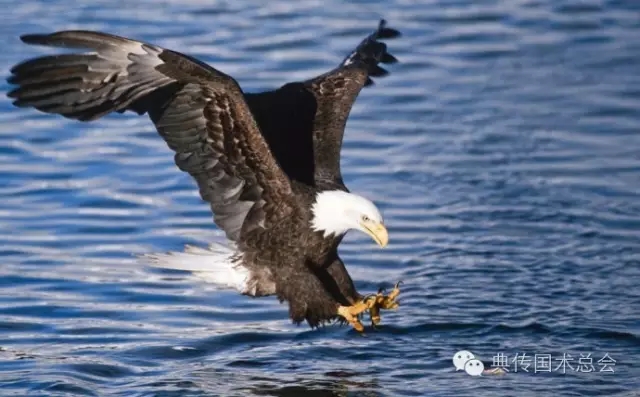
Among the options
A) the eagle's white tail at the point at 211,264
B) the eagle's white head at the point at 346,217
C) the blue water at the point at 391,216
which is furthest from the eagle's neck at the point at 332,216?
the blue water at the point at 391,216

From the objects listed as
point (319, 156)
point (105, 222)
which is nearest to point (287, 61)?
point (105, 222)

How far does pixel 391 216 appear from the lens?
9344 millimetres

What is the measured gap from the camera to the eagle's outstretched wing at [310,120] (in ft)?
25.5

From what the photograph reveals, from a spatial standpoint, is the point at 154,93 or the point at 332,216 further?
the point at 332,216

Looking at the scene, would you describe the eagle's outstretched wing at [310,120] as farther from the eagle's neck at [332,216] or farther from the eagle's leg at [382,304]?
the eagle's leg at [382,304]

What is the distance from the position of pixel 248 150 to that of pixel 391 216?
2403mm

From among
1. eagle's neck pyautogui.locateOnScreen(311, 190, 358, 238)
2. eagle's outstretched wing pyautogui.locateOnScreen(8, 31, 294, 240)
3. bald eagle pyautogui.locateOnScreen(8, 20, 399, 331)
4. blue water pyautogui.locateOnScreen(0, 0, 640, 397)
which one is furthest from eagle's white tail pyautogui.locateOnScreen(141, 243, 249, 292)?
eagle's outstretched wing pyautogui.locateOnScreen(8, 31, 294, 240)

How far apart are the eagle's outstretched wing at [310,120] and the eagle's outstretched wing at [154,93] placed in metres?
0.63

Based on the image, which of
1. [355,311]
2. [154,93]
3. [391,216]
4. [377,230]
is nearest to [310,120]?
[377,230]

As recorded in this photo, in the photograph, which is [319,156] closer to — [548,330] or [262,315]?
[262,315]

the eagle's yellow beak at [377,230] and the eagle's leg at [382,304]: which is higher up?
the eagle's yellow beak at [377,230]

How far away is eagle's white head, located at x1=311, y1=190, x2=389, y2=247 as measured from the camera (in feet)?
23.7

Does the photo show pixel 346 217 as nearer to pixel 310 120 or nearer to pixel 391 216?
pixel 310 120

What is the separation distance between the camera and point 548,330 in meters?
7.57
